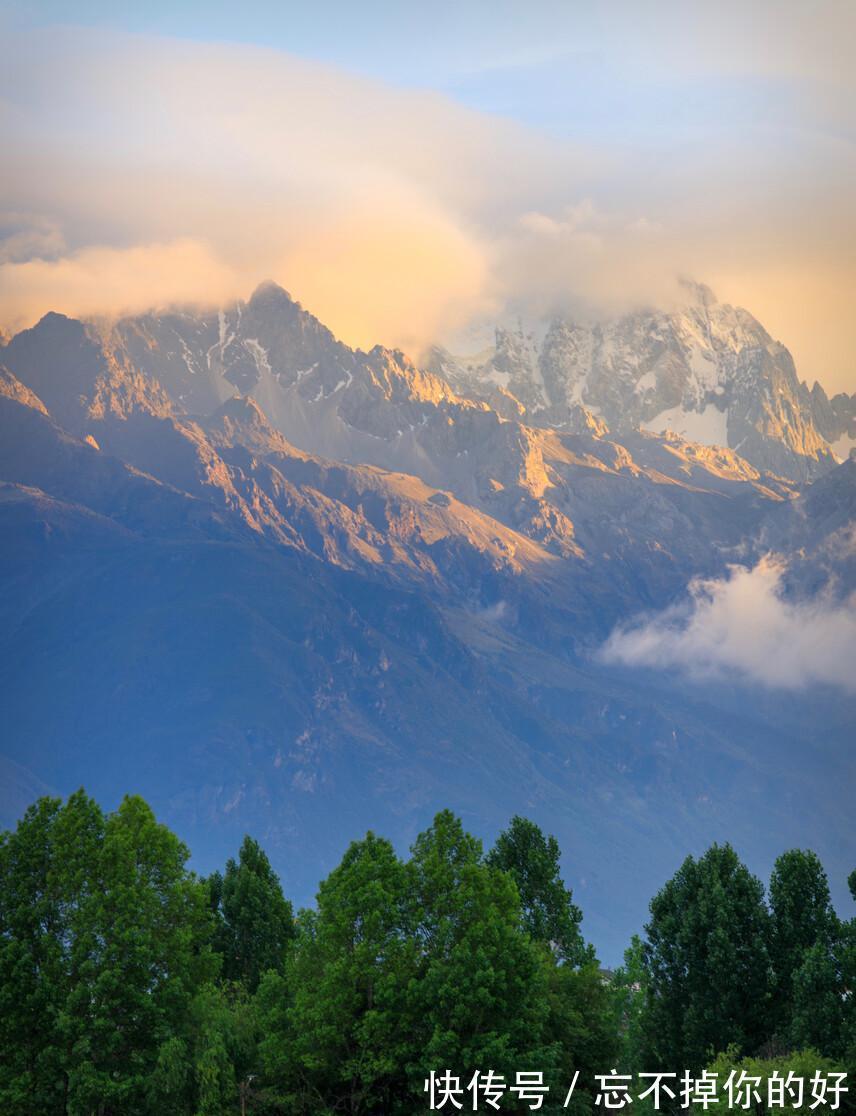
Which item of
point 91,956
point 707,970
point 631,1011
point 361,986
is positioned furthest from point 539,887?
point 91,956

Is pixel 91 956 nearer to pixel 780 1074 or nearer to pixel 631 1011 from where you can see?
pixel 780 1074

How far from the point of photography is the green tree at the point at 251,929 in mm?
125938

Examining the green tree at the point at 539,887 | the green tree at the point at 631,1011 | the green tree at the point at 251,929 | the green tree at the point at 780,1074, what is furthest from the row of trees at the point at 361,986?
the green tree at the point at 251,929

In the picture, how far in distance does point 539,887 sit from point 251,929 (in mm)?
24657

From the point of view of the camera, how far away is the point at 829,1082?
89.2 m

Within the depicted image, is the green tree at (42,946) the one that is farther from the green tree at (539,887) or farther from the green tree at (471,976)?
the green tree at (539,887)

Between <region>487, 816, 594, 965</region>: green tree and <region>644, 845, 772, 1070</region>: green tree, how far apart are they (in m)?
13.5

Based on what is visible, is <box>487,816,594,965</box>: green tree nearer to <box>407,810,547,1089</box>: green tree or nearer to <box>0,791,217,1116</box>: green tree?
<box>407,810,547,1089</box>: green tree

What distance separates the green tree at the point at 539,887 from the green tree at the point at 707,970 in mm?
13468

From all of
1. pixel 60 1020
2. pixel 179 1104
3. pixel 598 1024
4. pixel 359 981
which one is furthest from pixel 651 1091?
pixel 60 1020

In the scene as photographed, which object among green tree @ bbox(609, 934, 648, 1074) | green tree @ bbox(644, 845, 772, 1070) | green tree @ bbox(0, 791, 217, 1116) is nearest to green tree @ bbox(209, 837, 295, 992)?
green tree @ bbox(0, 791, 217, 1116)

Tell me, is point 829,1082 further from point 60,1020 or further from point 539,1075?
point 60,1020

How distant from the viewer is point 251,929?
127875mm

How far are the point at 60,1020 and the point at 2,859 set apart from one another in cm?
1333
